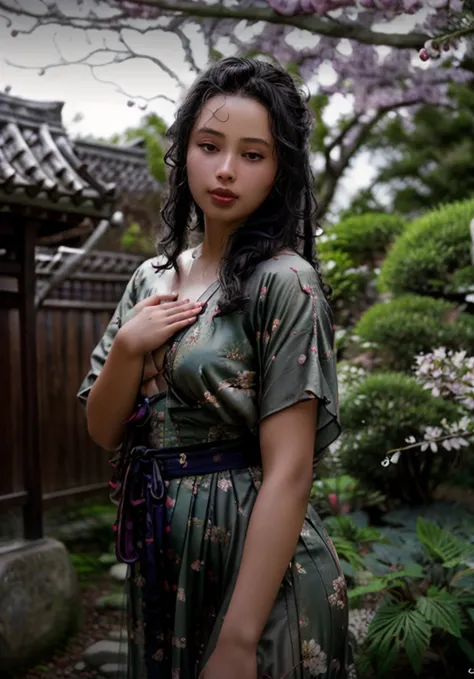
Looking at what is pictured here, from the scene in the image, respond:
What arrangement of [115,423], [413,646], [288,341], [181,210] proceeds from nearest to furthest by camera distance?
[288,341] → [115,423] → [181,210] → [413,646]

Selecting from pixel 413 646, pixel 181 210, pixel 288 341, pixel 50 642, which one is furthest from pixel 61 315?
pixel 288 341

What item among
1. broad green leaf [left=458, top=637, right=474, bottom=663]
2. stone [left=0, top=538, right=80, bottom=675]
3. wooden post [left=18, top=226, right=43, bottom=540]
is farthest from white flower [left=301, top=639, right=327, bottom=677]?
wooden post [left=18, top=226, right=43, bottom=540]

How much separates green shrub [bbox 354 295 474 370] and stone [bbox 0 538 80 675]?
9.67 ft

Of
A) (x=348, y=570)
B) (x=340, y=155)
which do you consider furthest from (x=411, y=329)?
(x=340, y=155)

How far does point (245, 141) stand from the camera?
1646mm

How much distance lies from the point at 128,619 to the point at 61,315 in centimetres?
594

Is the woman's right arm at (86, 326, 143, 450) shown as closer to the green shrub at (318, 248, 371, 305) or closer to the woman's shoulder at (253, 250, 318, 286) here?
the woman's shoulder at (253, 250, 318, 286)

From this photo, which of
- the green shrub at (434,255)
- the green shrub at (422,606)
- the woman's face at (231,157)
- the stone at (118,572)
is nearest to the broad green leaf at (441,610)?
the green shrub at (422,606)

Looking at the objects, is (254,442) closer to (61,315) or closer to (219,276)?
A: (219,276)

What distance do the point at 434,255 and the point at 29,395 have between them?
3522 mm

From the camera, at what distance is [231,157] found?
1641 millimetres

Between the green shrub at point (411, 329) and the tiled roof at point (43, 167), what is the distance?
2.33 m

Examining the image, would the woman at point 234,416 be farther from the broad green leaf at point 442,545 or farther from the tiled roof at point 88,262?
the tiled roof at point 88,262

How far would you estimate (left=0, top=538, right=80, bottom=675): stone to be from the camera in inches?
172
